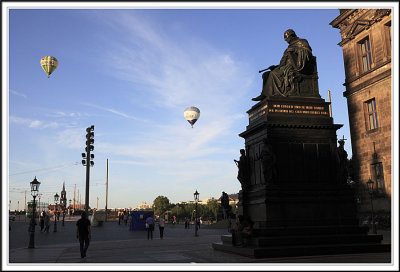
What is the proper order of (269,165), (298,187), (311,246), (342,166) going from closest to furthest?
(311,246) < (269,165) < (298,187) < (342,166)

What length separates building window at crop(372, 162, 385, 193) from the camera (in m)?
28.8

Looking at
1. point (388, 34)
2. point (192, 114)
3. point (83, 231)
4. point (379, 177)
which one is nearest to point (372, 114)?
point (379, 177)

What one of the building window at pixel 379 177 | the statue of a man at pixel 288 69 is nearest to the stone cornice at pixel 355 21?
the building window at pixel 379 177

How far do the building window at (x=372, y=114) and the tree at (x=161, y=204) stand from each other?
154 meters

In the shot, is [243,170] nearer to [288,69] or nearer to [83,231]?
[288,69]

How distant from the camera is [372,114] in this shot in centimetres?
3086

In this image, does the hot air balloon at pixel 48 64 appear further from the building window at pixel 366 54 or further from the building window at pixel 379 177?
the building window at pixel 379 177

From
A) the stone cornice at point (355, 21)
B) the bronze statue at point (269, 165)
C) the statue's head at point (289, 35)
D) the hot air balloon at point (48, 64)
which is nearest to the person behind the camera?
the bronze statue at point (269, 165)

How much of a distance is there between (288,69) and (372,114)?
19115 mm

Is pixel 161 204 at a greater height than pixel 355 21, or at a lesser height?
lesser

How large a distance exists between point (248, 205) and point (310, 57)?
5.93 metres

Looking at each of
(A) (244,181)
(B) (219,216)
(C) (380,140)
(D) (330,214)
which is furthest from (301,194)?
(B) (219,216)

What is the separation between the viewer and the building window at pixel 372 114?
30491 mm

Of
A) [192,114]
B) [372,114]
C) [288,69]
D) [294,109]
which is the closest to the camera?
[294,109]
